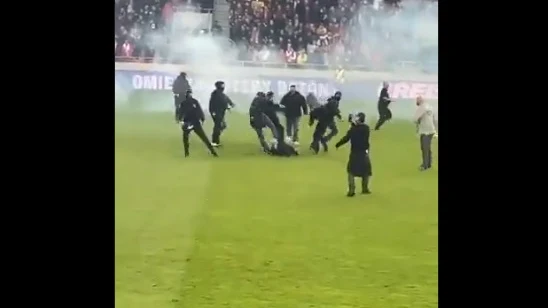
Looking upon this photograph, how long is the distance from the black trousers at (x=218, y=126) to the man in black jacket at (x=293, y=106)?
0.18 metres

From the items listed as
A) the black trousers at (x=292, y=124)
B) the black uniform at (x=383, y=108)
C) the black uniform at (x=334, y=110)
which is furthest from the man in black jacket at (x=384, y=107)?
the black trousers at (x=292, y=124)

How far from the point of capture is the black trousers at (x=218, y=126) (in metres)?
2.08

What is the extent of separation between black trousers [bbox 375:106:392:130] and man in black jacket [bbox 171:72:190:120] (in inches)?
21.9

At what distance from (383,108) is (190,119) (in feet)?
1.82

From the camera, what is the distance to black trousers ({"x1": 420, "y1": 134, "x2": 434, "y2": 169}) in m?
2.10

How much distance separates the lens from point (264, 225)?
6.82ft

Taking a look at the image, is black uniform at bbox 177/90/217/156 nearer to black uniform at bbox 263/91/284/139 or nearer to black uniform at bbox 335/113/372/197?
black uniform at bbox 263/91/284/139

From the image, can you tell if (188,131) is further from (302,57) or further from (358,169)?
(358,169)

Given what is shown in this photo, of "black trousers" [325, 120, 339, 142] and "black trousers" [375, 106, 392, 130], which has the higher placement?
"black trousers" [375, 106, 392, 130]

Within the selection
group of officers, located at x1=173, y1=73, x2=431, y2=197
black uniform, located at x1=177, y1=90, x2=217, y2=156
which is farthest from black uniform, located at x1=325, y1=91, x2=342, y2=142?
black uniform, located at x1=177, y1=90, x2=217, y2=156

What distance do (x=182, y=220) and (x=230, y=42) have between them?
522 millimetres

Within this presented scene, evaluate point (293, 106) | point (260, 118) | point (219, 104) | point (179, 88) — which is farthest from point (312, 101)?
point (179, 88)
